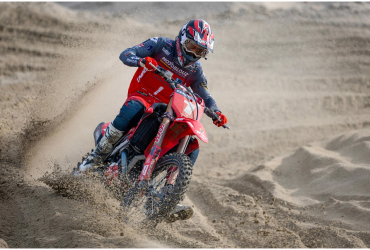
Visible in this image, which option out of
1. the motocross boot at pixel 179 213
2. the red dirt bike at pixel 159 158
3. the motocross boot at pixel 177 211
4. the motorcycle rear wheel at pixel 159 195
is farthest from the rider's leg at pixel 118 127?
the motocross boot at pixel 179 213

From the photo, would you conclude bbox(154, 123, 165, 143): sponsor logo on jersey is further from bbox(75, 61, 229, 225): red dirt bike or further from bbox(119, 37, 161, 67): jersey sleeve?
bbox(119, 37, 161, 67): jersey sleeve

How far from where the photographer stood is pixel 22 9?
10.4 m

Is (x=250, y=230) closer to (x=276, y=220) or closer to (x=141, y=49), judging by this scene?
(x=276, y=220)

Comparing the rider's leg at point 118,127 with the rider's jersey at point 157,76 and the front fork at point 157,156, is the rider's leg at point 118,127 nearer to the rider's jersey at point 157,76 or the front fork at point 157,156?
the rider's jersey at point 157,76

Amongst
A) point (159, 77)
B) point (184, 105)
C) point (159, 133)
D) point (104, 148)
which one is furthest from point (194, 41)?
point (104, 148)

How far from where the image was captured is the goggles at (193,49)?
12.4ft

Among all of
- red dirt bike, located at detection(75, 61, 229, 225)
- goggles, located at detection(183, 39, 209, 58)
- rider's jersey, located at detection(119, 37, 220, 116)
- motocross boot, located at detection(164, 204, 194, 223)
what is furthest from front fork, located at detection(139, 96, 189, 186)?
goggles, located at detection(183, 39, 209, 58)

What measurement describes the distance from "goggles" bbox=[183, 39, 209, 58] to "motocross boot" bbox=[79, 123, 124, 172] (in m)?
1.20

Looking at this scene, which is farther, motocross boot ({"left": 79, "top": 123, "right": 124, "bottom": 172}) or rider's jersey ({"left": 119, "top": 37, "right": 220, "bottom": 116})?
rider's jersey ({"left": 119, "top": 37, "right": 220, "bottom": 116})

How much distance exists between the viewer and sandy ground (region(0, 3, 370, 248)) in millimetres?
3562

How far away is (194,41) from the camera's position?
147 inches

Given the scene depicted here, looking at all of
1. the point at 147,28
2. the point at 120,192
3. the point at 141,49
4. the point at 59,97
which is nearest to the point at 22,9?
the point at 147,28

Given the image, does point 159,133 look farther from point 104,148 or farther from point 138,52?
point 138,52

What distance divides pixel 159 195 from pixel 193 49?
1.64 metres
